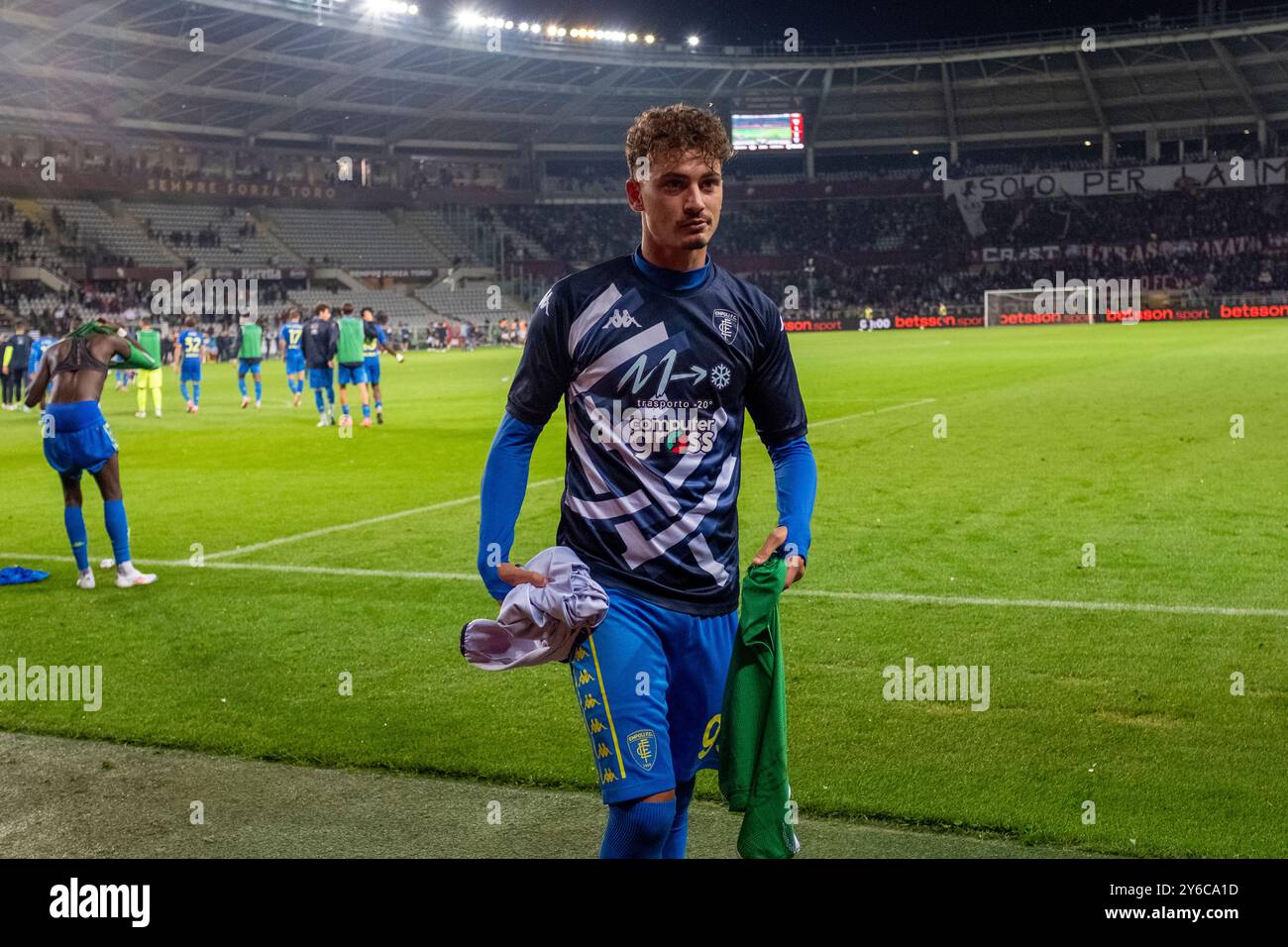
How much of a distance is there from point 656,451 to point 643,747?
0.80 m

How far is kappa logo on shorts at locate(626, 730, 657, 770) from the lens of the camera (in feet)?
11.4

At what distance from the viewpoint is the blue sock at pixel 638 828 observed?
3477 mm

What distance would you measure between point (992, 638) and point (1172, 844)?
303cm

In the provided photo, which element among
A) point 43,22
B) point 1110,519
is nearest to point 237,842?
point 1110,519

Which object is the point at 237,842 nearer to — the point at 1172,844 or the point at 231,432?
the point at 1172,844

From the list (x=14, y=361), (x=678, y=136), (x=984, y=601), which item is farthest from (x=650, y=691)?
(x=14, y=361)

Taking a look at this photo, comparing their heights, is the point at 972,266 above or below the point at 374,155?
below

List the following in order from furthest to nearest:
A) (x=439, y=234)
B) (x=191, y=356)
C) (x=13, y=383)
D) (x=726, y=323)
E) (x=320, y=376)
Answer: (x=439, y=234) < (x=13, y=383) < (x=191, y=356) < (x=320, y=376) < (x=726, y=323)

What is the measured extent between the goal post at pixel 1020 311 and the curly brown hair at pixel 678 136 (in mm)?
60077

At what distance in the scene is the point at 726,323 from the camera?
12.3ft

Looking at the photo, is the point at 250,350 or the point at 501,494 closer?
the point at 501,494

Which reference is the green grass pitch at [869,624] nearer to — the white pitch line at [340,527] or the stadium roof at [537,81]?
the white pitch line at [340,527]

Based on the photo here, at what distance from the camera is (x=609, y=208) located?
82.4 meters

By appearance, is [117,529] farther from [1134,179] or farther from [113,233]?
[1134,179]
